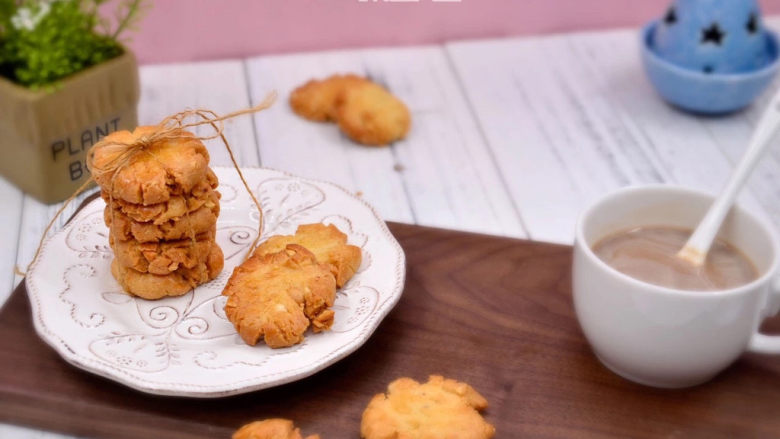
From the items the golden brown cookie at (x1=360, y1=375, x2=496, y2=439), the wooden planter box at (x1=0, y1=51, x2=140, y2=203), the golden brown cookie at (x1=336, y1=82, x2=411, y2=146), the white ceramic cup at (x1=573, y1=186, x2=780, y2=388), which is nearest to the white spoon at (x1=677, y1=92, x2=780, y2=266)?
the white ceramic cup at (x1=573, y1=186, x2=780, y2=388)

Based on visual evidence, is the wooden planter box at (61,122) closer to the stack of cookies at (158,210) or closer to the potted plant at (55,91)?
the potted plant at (55,91)

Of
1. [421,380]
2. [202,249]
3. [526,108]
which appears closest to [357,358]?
[421,380]

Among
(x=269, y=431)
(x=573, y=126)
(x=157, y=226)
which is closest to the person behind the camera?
(x=269, y=431)

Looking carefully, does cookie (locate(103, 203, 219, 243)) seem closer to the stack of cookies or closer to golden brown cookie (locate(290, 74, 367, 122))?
the stack of cookies

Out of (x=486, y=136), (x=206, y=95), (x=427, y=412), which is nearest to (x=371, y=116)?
(x=486, y=136)

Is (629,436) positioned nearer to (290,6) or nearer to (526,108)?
(526,108)

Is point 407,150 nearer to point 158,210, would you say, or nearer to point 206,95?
point 206,95

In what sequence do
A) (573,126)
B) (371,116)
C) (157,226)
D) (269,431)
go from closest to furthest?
(269,431) < (157,226) < (371,116) < (573,126)
